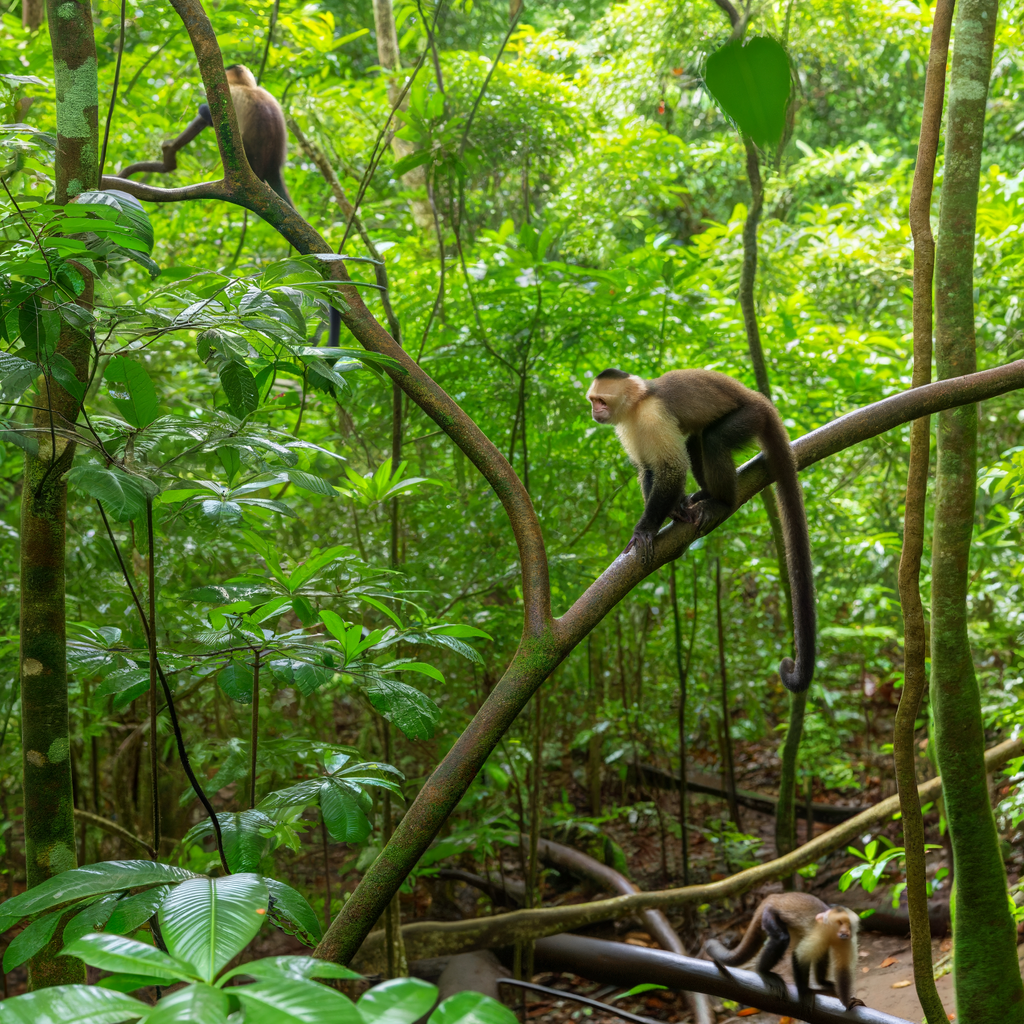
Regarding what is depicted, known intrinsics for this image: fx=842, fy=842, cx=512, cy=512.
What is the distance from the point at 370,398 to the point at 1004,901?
2465 mm

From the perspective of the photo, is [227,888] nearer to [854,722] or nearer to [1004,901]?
[1004,901]

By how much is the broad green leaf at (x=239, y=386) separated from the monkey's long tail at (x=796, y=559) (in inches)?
47.5

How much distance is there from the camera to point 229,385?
109cm

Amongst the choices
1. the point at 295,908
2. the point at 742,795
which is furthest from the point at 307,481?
the point at 742,795

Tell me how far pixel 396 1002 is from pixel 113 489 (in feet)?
2.02

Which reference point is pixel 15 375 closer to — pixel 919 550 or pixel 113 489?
pixel 113 489

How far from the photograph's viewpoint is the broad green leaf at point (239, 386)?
1086 mm

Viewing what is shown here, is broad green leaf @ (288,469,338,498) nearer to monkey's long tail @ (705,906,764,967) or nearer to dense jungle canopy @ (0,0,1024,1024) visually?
dense jungle canopy @ (0,0,1024,1024)

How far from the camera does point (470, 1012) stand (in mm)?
519

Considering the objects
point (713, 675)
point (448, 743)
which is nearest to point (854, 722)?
point (713, 675)

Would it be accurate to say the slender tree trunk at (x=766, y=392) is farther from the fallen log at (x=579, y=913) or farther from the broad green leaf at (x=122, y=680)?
the broad green leaf at (x=122, y=680)

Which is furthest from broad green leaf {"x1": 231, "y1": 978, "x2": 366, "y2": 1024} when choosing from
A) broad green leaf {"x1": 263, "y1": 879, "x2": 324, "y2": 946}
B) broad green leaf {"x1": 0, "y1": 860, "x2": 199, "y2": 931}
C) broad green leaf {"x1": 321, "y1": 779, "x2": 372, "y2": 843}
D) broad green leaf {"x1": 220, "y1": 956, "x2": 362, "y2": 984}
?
broad green leaf {"x1": 321, "y1": 779, "x2": 372, "y2": 843}

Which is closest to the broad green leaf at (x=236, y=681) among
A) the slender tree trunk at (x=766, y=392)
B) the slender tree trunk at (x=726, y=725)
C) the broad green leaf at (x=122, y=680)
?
the broad green leaf at (x=122, y=680)

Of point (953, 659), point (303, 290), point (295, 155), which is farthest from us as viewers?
point (295, 155)
